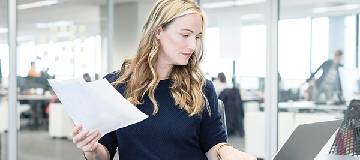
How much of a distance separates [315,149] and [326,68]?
370cm

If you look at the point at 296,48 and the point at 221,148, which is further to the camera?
the point at 296,48

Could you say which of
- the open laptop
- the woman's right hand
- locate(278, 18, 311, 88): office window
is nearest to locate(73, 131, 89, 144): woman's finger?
the woman's right hand

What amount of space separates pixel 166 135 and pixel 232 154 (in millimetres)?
186

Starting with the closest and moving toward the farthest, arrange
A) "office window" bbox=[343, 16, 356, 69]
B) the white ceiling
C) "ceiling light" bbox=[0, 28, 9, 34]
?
"ceiling light" bbox=[0, 28, 9, 34] < "office window" bbox=[343, 16, 356, 69] < the white ceiling

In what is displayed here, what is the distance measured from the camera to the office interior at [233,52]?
426 cm

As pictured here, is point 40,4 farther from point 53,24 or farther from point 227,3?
point 227,3

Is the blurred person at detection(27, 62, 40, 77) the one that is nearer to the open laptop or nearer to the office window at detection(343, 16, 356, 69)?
the office window at detection(343, 16, 356, 69)

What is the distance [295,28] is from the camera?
4414 mm

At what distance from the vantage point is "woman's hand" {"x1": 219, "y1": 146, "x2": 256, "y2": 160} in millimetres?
1128

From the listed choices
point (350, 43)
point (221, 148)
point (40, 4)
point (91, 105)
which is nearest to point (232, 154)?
point (221, 148)

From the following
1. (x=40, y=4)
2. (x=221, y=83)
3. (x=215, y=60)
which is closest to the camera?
(x=215, y=60)

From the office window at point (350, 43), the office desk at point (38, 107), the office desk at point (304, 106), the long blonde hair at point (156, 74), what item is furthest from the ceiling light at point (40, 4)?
the long blonde hair at point (156, 74)

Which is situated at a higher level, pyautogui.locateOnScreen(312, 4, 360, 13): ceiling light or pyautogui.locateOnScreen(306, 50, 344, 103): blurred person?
pyautogui.locateOnScreen(312, 4, 360, 13): ceiling light

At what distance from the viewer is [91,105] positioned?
1104 millimetres
